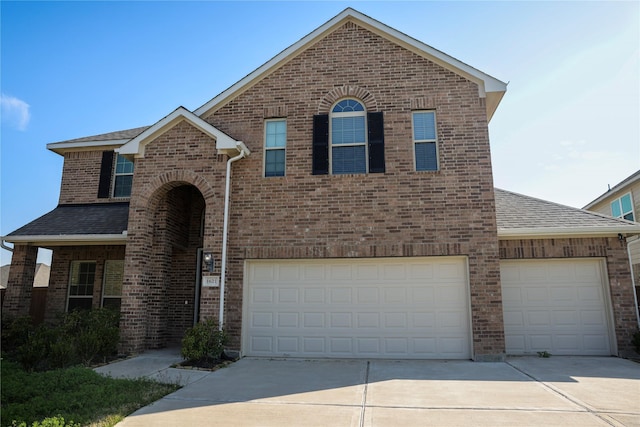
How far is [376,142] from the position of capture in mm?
10742

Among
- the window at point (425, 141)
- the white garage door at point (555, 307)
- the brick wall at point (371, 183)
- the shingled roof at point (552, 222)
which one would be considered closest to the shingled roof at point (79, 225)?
the brick wall at point (371, 183)

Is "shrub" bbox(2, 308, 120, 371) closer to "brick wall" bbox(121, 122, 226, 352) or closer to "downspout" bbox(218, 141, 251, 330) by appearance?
"brick wall" bbox(121, 122, 226, 352)

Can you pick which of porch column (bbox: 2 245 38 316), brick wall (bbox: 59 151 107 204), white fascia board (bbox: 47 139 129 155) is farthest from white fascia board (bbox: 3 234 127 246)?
white fascia board (bbox: 47 139 129 155)

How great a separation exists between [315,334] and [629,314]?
745cm

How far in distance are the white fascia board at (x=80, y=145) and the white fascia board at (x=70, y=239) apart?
→ 11.2ft

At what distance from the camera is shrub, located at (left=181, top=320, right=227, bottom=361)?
9.09 metres

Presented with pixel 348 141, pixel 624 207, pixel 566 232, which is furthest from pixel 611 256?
pixel 624 207

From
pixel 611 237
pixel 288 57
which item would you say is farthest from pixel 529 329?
pixel 288 57

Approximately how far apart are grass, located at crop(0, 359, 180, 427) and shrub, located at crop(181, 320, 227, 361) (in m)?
1.51

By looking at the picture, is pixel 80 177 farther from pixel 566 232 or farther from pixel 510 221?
pixel 566 232

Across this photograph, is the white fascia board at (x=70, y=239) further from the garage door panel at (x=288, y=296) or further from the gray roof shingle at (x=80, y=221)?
the garage door panel at (x=288, y=296)

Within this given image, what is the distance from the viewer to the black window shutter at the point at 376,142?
34.8 feet

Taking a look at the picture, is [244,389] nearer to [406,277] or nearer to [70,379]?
[70,379]

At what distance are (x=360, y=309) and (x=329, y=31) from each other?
7.32m
